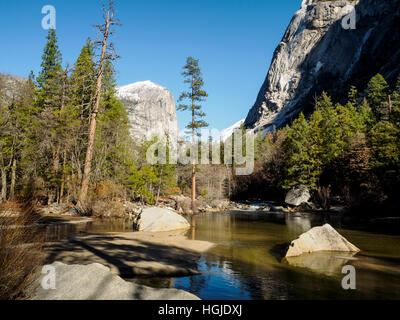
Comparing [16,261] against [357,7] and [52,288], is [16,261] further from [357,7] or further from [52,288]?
[357,7]

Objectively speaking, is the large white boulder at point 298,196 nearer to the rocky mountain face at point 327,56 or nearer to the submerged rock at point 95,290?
the submerged rock at point 95,290

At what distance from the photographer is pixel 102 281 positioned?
374cm

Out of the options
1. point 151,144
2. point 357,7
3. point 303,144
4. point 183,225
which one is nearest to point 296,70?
point 357,7

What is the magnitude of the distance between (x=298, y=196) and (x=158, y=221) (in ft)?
75.5

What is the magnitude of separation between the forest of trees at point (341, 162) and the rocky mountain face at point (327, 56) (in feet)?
57.1

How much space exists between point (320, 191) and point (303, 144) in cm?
811

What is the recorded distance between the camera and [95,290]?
11.7ft

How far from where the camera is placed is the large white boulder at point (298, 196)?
30734 millimetres

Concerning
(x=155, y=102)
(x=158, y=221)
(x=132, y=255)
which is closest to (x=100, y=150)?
(x=158, y=221)

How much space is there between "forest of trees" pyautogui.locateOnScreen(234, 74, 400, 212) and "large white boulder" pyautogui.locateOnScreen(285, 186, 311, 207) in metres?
0.88
